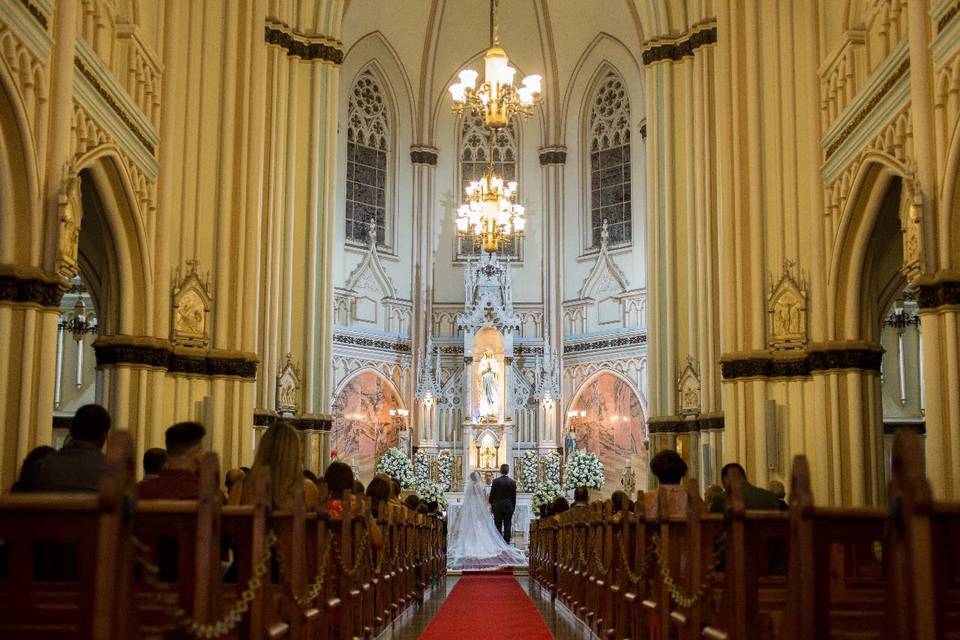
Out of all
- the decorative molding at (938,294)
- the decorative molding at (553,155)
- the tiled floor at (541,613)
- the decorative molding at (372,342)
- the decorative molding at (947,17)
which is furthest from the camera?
the decorative molding at (553,155)

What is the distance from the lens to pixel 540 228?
31.8 metres

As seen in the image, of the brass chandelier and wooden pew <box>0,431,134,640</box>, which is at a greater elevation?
the brass chandelier

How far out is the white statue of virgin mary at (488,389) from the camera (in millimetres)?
29234

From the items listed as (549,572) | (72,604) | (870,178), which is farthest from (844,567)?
(549,572)

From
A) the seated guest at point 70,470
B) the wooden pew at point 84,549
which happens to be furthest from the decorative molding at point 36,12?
the wooden pew at point 84,549

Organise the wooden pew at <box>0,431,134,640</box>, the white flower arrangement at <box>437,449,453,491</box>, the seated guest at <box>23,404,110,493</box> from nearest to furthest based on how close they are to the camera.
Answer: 1. the wooden pew at <box>0,431,134,640</box>
2. the seated guest at <box>23,404,110,493</box>
3. the white flower arrangement at <box>437,449,453,491</box>

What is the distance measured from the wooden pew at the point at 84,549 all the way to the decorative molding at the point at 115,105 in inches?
320

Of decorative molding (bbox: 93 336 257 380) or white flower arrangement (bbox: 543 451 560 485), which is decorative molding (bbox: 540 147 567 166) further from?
decorative molding (bbox: 93 336 257 380)

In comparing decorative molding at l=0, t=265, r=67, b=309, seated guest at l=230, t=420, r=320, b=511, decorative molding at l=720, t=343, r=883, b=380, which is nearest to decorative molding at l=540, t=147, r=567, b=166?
decorative molding at l=720, t=343, r=883, b=380

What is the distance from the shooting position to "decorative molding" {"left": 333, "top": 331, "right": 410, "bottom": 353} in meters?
28.9

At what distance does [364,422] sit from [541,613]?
16.8 m

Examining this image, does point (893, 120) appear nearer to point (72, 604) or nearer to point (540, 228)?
point (72, 604)

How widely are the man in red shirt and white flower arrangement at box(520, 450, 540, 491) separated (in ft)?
74.2

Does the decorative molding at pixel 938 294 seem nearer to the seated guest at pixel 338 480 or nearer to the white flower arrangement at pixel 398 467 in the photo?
the seated guest at pixel 338 480
